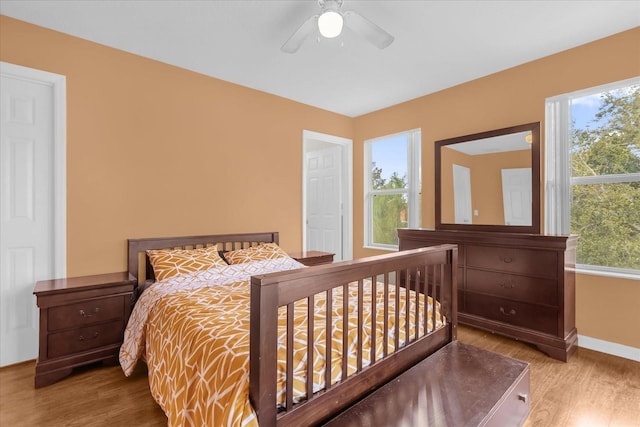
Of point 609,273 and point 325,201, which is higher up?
point 325,201

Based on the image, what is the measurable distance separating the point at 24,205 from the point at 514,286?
13.3ft

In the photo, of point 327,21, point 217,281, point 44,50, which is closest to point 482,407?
point 217,281

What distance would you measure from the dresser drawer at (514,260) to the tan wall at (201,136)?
1.59ft

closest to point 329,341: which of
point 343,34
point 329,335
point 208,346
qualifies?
point 329,335

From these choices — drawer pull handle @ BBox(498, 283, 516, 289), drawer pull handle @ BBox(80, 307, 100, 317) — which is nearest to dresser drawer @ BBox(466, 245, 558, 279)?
drawer pull handle @ BBox(498, 283, 516, 289)

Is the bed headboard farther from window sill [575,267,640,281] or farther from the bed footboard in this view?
window sill [575,267,640,281]

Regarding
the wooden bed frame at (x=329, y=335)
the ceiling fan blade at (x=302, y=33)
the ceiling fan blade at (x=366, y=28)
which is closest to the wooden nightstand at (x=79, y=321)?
the wooden bed frame at (x=329, y=335)

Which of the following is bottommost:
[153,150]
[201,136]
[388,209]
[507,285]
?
[507,285]

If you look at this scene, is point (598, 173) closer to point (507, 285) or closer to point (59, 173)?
point (507, 285)

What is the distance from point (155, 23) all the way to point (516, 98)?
129 inches

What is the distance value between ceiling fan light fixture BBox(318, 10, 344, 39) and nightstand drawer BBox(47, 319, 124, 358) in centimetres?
259

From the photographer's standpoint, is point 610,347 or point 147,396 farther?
point 610,347

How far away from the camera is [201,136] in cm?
328

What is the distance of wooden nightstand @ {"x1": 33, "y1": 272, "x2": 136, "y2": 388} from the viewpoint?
2.16 m
